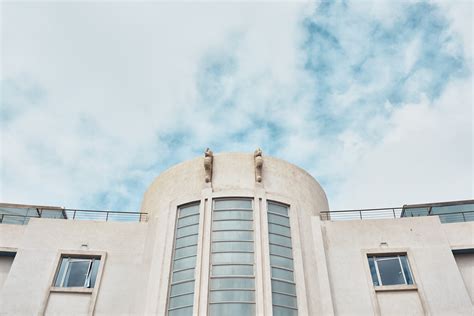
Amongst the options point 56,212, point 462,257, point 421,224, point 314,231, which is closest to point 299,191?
point 314,231

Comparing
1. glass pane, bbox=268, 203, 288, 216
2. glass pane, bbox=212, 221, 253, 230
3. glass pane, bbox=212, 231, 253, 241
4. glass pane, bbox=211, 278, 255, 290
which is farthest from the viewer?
glass pane, bbox=268, 203, 288, 216

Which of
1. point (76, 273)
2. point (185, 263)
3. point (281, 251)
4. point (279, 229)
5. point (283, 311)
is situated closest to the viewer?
point (283, 311)

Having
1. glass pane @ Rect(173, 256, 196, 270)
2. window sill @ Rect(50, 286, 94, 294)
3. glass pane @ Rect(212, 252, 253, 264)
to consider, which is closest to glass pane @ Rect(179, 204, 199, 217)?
glass pane @ Rect(173, 256, 196, 270)

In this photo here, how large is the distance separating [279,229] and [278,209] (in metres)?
1.03

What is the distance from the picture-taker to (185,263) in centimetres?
1739

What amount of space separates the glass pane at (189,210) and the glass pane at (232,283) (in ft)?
11.7

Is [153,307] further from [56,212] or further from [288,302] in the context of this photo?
[56,212]

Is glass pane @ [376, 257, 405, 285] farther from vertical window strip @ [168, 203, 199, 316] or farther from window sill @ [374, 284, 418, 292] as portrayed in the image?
vertical window strip @ [168, 203, 199, 316]

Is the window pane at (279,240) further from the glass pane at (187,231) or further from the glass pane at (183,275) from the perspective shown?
the glass pane at (183,275)

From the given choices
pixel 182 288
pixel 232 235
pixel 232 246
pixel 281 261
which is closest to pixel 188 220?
pixel 232 235

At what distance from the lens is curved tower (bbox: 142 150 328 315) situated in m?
16.1

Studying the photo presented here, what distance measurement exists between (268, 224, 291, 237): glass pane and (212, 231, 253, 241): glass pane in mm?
910

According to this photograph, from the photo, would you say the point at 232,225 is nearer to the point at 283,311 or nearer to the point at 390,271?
the point at 283,311

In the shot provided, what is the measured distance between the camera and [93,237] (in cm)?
1986
